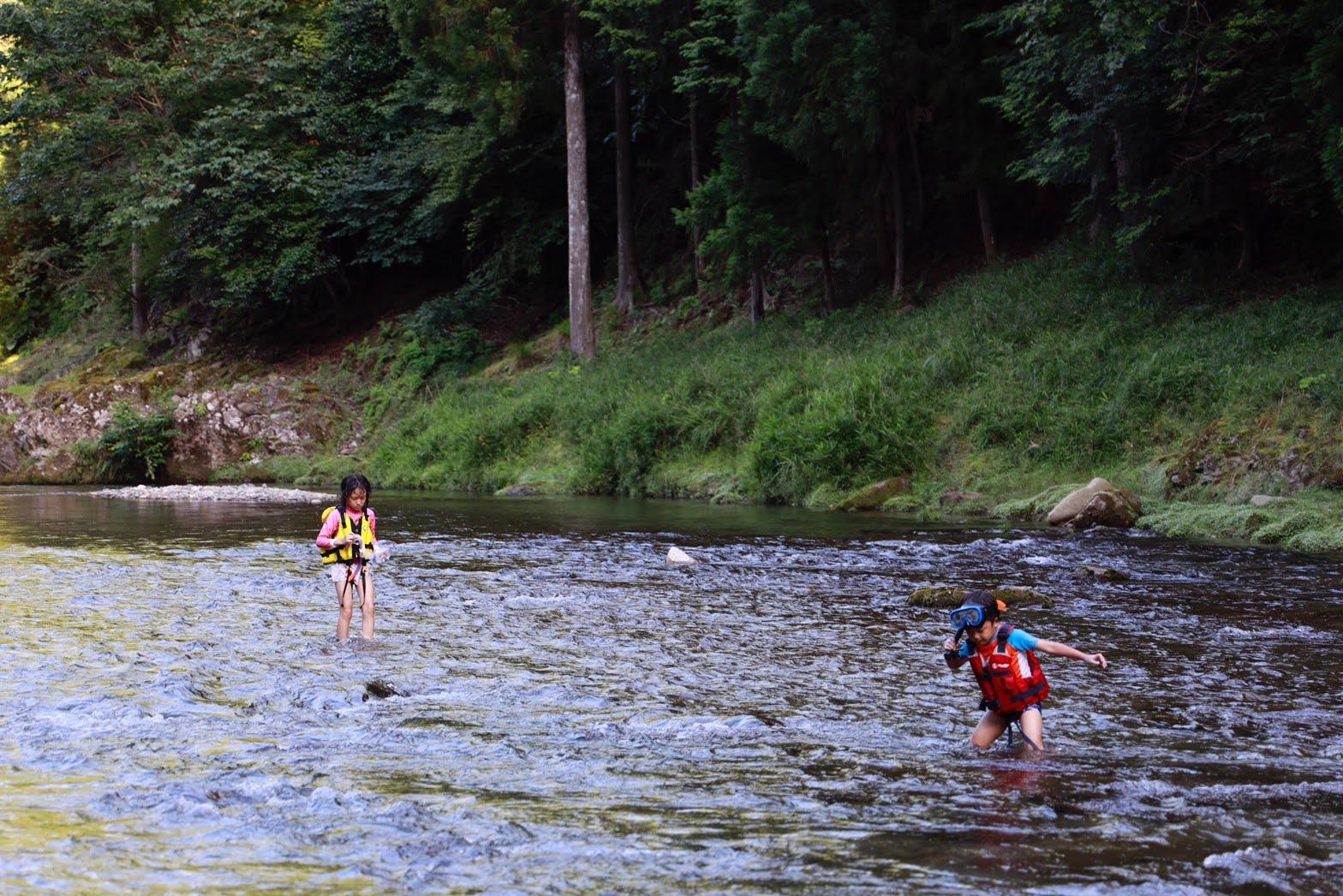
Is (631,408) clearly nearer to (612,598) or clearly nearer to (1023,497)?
(1023,497)

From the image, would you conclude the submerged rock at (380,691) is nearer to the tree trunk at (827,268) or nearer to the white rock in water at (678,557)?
the white rock in water at (678,557)

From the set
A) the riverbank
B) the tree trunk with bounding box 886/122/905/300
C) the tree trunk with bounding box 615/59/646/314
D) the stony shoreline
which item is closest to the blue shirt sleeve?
the riverbank

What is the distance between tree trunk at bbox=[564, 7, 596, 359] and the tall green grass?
1.94m

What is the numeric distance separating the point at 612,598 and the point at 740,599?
3.78 ft

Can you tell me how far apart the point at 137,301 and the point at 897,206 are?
2999cm

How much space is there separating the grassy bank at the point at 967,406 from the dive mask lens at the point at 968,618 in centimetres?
967

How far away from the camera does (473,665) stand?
8.55m

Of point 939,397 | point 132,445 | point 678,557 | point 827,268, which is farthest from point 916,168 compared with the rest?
point 132,445

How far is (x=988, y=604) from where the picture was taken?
6.64m

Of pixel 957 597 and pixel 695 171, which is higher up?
pixel 695 171

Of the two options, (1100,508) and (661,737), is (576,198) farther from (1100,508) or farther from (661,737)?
(661,737)

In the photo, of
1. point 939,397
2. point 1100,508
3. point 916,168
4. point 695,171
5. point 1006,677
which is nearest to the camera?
point 1006,677

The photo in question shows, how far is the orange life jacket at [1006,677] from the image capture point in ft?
21.1

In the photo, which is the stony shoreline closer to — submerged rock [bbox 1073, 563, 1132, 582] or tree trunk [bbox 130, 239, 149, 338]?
submerged rock [bbox 1073, 563, 1132, 582]
